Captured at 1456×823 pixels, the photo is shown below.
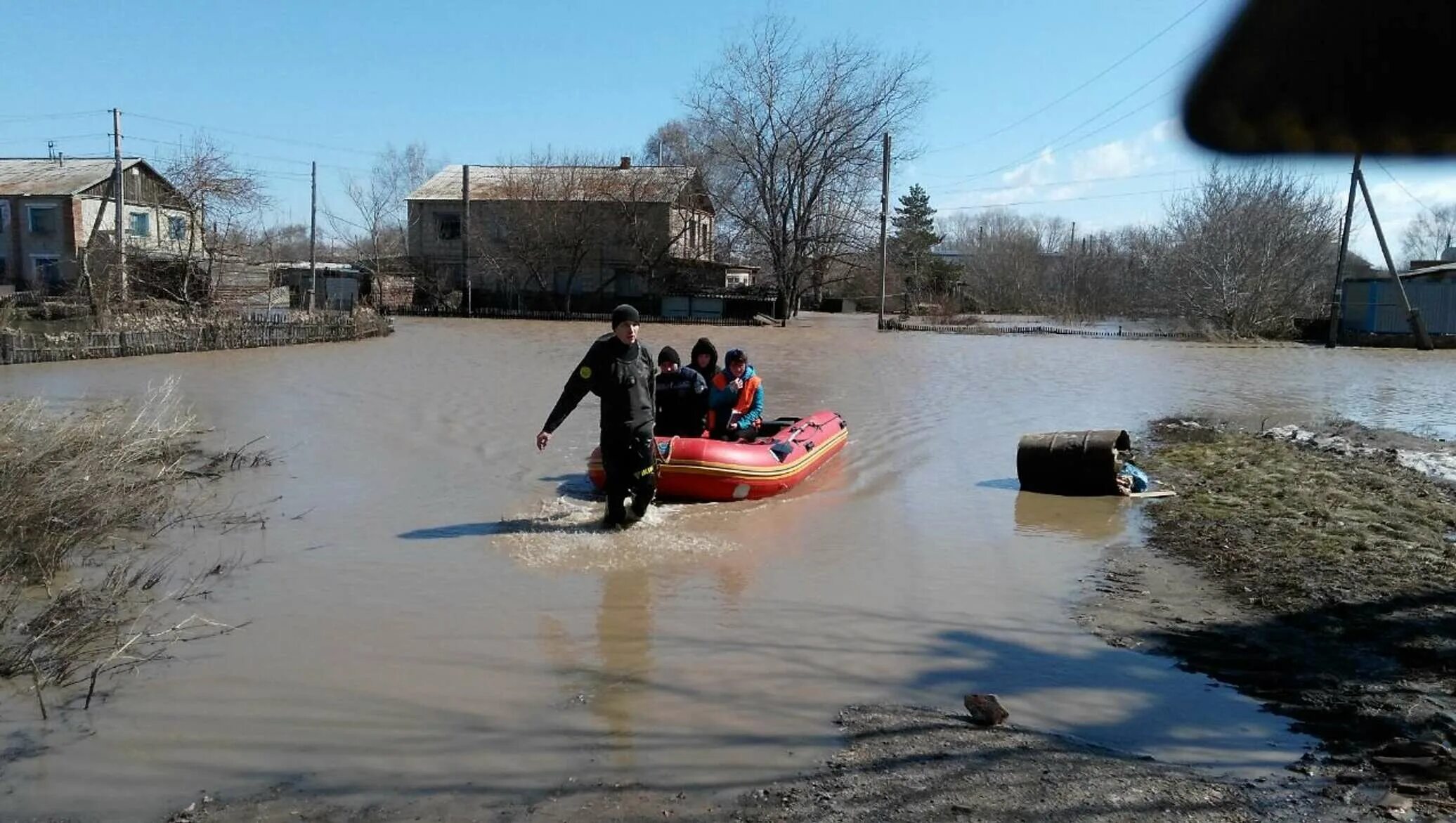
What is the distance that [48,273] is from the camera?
4378cm

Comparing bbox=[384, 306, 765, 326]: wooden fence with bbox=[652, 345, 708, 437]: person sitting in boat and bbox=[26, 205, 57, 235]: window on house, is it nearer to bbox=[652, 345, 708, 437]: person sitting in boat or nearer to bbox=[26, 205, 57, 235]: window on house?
bbox=[26, 205, 57, 235]: window on house

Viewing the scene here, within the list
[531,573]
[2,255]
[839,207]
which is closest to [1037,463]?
[531,573]

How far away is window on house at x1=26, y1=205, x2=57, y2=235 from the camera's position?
145ft

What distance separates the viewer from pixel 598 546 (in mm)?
8117

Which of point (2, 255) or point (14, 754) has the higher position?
point (2, 255)

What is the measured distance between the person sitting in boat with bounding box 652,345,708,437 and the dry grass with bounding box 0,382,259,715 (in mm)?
3865

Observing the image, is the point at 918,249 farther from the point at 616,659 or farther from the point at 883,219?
the point at 616,659

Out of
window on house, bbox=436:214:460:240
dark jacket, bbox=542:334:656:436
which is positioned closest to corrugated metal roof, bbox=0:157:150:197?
window on house, bbox=436:214:460:240

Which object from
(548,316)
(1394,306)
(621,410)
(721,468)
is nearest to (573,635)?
(621,410)

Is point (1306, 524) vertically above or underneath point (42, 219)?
underneath

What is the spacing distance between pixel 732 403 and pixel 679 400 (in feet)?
2.92

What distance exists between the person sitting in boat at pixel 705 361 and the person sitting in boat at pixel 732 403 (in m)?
0.11

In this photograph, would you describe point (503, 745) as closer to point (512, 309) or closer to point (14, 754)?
point (14, 754)

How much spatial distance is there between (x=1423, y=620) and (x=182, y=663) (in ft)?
22.0
